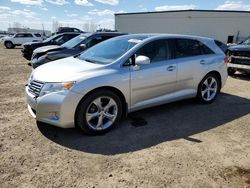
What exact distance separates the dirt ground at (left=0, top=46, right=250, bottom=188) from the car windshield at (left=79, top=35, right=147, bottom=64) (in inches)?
49.9

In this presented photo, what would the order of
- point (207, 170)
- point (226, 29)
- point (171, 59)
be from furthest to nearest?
1. point (226, 29)
2. point (171, 59)
3. point (207, 170)

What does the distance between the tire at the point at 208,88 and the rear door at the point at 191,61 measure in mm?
217

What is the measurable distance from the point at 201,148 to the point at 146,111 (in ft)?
5.93

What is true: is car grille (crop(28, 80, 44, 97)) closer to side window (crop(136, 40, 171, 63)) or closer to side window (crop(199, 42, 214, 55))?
side window (crop(136, 40, 171, 63))

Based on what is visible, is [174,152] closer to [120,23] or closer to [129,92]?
[129,92]

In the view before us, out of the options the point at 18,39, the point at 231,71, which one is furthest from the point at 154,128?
the point at 18,39

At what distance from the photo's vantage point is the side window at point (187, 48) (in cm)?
538

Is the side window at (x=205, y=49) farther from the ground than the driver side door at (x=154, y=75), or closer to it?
farther from the ground

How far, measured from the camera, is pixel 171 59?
5141 mm

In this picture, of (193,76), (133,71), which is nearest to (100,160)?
(133,71)

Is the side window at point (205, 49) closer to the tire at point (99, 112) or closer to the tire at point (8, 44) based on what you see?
the tire at point (99, 112)

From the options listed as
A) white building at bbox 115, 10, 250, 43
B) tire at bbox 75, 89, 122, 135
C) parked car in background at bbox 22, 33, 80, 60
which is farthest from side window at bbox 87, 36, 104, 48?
white building at bbox 115, 10, 250, 43

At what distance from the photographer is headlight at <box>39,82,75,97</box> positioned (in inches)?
153

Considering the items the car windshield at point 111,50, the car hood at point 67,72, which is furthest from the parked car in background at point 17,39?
the car hood at point 67,72
